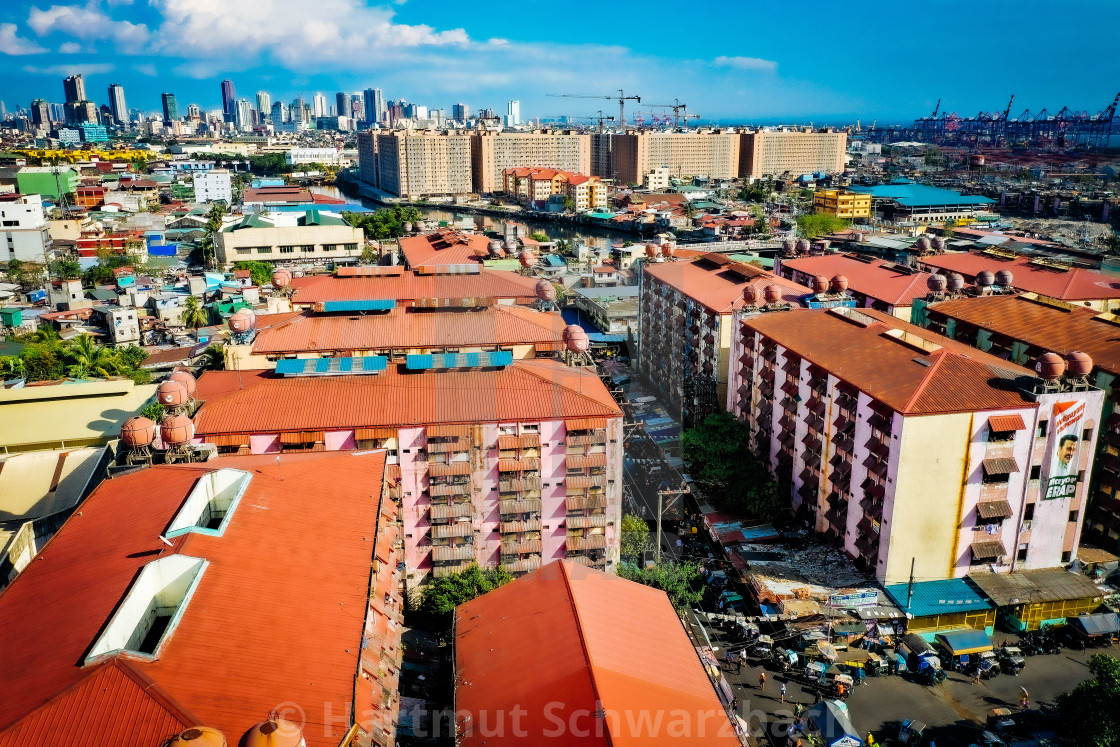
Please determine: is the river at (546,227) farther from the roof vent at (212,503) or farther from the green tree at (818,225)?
the roof vent at (212,503)

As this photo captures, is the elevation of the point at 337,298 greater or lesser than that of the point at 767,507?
greater

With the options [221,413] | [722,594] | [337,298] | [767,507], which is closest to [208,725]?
[221,413]

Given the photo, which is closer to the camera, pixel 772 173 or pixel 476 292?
pixel 476 292

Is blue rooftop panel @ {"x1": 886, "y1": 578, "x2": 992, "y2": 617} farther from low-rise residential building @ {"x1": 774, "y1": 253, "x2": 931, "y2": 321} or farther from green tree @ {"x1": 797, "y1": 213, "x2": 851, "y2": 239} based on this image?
green tree @ {"x1": 797, "y1": 213, "x2": 851, "y2": 239}

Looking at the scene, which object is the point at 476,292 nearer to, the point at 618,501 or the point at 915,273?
the point at 618,501

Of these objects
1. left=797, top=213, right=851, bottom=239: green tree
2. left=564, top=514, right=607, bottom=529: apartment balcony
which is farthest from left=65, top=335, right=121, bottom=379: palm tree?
left=797, top=213, right=851, bottom=239: green tree

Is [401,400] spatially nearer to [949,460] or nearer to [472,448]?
[472,448]

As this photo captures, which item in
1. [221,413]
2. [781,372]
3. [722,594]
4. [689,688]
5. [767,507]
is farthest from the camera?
[781,372]
